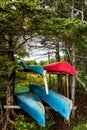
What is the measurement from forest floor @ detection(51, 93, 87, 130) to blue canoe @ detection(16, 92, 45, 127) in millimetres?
1039

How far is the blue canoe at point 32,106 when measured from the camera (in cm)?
909

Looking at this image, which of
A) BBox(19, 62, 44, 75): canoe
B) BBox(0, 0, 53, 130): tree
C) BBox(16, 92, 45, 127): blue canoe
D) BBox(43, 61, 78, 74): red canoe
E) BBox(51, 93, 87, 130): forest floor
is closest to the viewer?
BBox(0, 0, 53, 130): tree

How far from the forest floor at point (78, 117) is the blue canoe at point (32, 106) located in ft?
3.41

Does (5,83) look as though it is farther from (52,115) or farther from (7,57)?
(52,115)

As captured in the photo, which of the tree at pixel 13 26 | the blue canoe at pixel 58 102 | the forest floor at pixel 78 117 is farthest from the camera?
the forest floor at pixel 78 117

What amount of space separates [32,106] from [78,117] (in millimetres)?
2224

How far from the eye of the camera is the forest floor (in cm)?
1011

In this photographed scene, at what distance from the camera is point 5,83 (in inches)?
386

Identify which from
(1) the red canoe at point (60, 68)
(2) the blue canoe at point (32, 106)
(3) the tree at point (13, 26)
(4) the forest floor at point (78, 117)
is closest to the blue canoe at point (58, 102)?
(2) the blue canoe at point (32, 106)

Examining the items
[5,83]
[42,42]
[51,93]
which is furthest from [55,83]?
[5,83]

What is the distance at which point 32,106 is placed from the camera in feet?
30.9

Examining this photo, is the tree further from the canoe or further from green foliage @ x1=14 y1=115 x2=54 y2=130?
the canoe

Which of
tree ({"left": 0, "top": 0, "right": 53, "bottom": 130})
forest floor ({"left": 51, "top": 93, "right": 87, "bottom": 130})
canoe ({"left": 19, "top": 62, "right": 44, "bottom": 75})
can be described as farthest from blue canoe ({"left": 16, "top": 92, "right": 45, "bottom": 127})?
forest floor ({"left": 51, "top": 93, "right": 87, "bottom": 130})

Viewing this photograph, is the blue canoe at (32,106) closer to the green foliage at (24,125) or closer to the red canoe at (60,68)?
the green foliage at (24,125)
